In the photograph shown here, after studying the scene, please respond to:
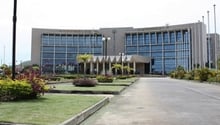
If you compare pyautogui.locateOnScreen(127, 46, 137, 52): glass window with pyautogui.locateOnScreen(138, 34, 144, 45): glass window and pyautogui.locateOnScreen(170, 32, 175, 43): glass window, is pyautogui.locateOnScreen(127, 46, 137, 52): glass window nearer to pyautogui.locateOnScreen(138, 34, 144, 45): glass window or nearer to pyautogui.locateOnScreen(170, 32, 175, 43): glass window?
pyautogui.locateOnScreen(138, 34, 144, 45): glass window

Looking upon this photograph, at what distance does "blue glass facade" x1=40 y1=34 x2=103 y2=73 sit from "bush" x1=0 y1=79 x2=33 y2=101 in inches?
5068

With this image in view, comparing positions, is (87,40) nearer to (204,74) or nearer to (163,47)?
(163,47)

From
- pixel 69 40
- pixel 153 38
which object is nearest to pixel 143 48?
pixel 153 38

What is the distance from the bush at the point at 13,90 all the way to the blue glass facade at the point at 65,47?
12873 cm

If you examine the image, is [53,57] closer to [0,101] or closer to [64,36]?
[64,36]

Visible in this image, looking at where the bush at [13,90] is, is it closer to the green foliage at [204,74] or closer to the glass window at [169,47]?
the green foliage at [204,74]

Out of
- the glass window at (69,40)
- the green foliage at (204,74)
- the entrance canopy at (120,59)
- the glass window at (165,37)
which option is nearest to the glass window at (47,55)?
the glass window at (69,40)

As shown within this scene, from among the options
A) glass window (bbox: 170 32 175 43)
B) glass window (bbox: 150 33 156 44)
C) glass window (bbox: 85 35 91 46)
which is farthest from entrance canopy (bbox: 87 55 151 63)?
glass window (bbox: 85 35 91 46)

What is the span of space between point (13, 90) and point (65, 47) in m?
132

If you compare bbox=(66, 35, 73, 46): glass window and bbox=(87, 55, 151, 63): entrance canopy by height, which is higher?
bbox=(66, 35, 73, 46): glass window

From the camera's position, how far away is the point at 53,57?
474ft

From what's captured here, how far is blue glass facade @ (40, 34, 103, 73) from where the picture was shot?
145 m

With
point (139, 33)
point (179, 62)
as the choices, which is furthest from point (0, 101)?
point (139, 33)

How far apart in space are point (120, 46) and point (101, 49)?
Answer: 27.1ft
